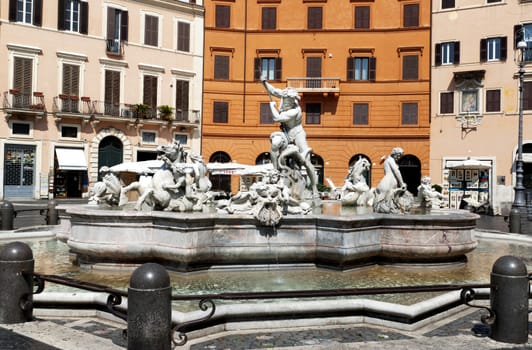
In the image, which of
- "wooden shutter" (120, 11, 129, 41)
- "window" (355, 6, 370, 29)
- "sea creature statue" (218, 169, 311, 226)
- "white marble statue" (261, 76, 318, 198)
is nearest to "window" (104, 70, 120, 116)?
"wooden shutter" (120, 11, 129, 41)

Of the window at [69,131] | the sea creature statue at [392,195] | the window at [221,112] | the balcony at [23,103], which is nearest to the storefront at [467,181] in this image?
the window at [221,112]

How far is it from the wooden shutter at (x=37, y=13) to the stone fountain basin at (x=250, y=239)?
25.4 m

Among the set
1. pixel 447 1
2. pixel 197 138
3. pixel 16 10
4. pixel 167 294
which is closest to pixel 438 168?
pixel 447 1

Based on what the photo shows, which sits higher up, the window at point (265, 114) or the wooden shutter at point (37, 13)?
the wooden shutter at point (37, 13)

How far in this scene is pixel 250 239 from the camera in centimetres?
750

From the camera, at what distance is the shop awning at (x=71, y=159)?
30.1 meters

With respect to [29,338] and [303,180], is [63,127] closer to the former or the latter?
[303,180]

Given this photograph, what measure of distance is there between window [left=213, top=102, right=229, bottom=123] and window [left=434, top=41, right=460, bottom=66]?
13708 millimetres

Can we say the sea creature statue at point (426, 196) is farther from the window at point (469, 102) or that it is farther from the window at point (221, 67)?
the window at point (221, 67)

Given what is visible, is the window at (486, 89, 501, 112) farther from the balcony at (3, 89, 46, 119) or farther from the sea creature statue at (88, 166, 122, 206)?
the sea creature statue at (88, 166, 122, 206)

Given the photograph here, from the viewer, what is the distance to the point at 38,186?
1172 inches

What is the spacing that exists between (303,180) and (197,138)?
25.1 meters

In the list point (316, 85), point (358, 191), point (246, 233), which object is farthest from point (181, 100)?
point (246, 233)

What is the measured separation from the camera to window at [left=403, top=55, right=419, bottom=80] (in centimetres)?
3428
